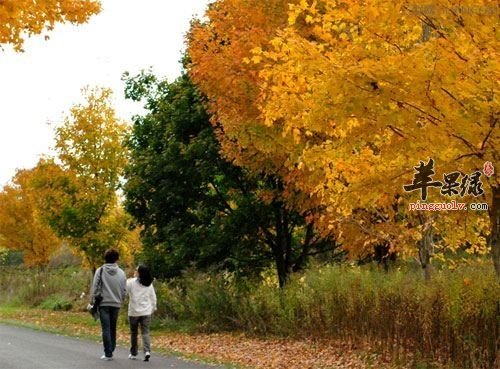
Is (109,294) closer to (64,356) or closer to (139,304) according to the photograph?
(139,304)

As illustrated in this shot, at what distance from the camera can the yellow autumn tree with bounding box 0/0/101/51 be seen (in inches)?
342

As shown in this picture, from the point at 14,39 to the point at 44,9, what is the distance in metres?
0.59

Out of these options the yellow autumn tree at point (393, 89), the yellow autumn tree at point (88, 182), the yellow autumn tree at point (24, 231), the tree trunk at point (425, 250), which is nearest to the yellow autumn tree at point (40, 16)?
the yellow autumn tree at point (393, 89)

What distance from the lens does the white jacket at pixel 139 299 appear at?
430 inches

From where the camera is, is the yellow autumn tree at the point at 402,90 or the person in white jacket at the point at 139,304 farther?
the person in white jacket at the point at 139,304

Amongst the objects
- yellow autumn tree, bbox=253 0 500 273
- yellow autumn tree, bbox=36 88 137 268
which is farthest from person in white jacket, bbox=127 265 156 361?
yellow autumn tree, bbox=36 88 137 268

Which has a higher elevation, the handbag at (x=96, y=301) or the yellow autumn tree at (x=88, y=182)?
the yellow autumn tree at (x=88, y=182)

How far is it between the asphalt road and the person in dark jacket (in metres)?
0.33

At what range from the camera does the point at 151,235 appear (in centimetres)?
2022

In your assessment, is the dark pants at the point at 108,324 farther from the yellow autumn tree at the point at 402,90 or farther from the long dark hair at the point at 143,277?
the yellow autumn tree at the point at 402,90

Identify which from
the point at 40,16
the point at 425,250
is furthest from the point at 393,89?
the point at 425,250

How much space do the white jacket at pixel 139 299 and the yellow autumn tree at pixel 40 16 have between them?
4073mm

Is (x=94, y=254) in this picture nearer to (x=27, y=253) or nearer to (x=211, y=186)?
(x=211, y=186)

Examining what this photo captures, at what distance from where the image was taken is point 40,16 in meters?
9.00
